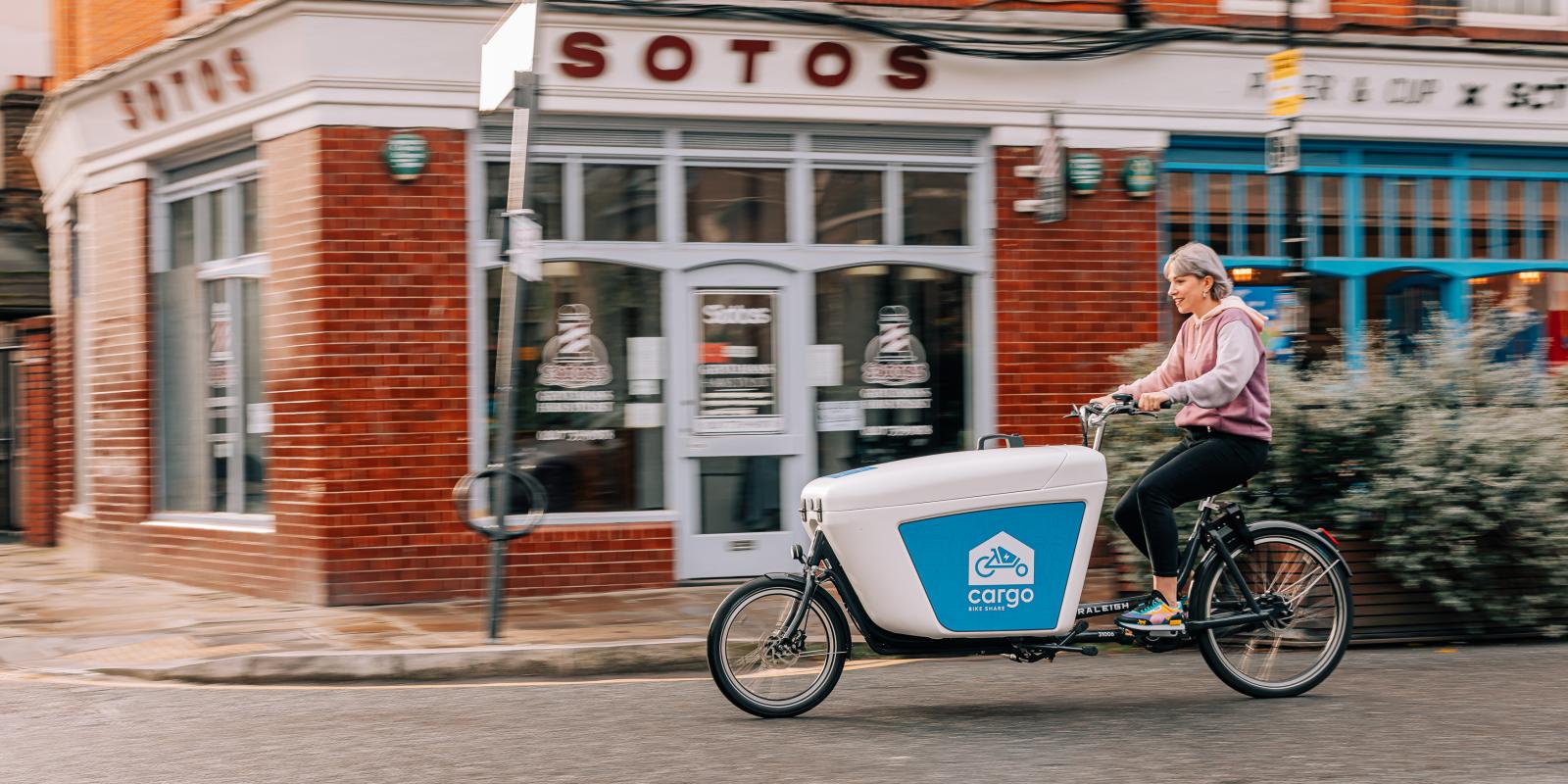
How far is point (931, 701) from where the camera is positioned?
22.3 feet

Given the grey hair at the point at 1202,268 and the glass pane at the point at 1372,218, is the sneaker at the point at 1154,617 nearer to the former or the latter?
the grey hair at the point at 1202,268

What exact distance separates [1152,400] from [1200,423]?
48 centimetres

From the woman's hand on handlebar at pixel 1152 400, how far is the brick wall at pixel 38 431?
11.9m

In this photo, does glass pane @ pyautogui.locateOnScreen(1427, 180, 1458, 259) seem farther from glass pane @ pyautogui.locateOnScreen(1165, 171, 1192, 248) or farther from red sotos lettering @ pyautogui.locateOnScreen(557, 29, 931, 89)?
red sotos lettering @ pyautogui.locateOnScreen(557, 29, 931, 89)

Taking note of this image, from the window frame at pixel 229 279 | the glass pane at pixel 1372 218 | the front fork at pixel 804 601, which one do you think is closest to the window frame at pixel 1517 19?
the glass pane at pixel 1372 218

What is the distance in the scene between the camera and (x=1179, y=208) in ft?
39.5

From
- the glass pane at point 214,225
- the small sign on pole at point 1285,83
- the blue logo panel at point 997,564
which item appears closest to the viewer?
Answer: the blue logo panel at point 997,564

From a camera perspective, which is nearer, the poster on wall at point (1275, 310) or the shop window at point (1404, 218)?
the poster on wall at point (1275, 310)

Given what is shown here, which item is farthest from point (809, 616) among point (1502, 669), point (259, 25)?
point (259, 25)

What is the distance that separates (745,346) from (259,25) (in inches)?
154

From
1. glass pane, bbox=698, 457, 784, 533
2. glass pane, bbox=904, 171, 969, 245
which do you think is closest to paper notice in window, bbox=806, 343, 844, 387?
glass pane, bbox=698, 457, 784, 533

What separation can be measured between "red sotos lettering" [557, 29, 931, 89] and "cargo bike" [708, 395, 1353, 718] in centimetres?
514

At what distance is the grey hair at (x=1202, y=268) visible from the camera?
22.3ft

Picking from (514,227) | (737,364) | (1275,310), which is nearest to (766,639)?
(514,227)
